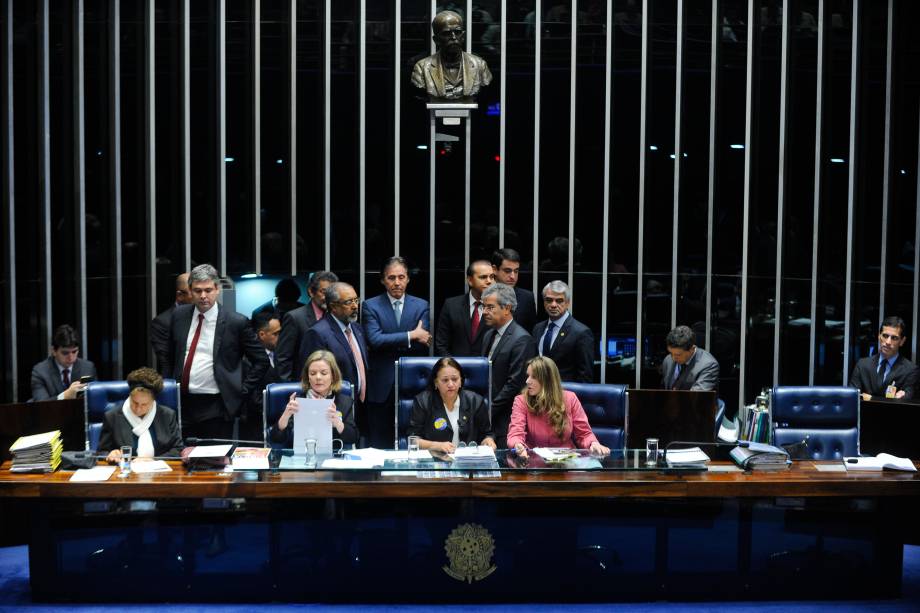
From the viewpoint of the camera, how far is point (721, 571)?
4.84 meters

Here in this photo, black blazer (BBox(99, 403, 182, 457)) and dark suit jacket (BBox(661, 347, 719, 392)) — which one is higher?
dark suit jacket (BBox(661, 347, 719, 392))

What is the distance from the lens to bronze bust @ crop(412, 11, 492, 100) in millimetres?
6999

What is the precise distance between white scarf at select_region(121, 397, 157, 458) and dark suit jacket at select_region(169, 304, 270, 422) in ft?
2.64

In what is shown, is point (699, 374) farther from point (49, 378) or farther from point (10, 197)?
A: point (10, 197)

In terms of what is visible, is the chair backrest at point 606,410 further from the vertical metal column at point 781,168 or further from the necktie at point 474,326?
the vertical metal column at point 781,168

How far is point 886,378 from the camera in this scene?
6.37 m

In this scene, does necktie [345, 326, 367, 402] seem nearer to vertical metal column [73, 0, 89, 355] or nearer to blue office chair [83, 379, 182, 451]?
blue office chair [83, 379, 182, 451]

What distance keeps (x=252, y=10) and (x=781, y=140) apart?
3522 mm

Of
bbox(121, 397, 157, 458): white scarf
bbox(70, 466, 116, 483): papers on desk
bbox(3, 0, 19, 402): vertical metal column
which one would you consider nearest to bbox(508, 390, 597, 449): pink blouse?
bbox(121, 397, 157, 458): white scarf

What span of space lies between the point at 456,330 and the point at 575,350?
699 millimetres

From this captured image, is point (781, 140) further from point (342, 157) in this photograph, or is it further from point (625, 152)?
point (342, 157)

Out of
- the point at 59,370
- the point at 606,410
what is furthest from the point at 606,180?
the point at 59,370

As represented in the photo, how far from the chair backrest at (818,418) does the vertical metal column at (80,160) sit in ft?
13.6

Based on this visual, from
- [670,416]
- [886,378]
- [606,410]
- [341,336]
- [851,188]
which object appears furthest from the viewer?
[851,188]
